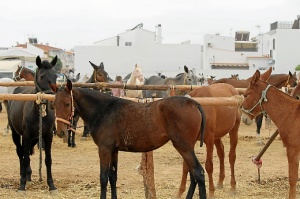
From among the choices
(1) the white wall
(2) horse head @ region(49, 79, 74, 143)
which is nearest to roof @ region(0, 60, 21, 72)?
(1) the white wall

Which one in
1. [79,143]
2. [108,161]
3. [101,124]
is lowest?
[79,143]

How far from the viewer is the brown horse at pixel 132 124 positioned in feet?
19.9

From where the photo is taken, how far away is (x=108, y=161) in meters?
6.31

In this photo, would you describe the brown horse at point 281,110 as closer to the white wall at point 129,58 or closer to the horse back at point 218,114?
the horse back at point 218,114

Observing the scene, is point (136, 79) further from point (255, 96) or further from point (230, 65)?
point (230, 65)

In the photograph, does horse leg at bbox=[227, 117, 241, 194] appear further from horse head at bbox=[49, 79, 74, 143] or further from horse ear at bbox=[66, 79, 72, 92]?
horse ear at bbox=[66, 79, 72, 92]

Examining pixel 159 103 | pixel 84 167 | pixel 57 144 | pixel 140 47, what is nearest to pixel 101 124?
pixel 159 103

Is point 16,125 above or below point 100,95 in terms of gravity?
below

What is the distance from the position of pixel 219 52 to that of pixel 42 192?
2077 inches

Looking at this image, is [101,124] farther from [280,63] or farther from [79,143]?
[280,63]

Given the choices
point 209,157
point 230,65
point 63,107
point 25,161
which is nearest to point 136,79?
point 25,161

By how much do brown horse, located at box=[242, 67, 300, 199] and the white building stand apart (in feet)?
136

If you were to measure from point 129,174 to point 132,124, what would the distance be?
3.98 metres

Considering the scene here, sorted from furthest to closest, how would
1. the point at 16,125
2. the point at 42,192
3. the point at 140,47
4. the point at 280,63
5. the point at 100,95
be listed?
1. the point at 280,63
2. the point at 140,47
3. the point at 16,125
4. the point at 42,192
5. the point at 100,95
